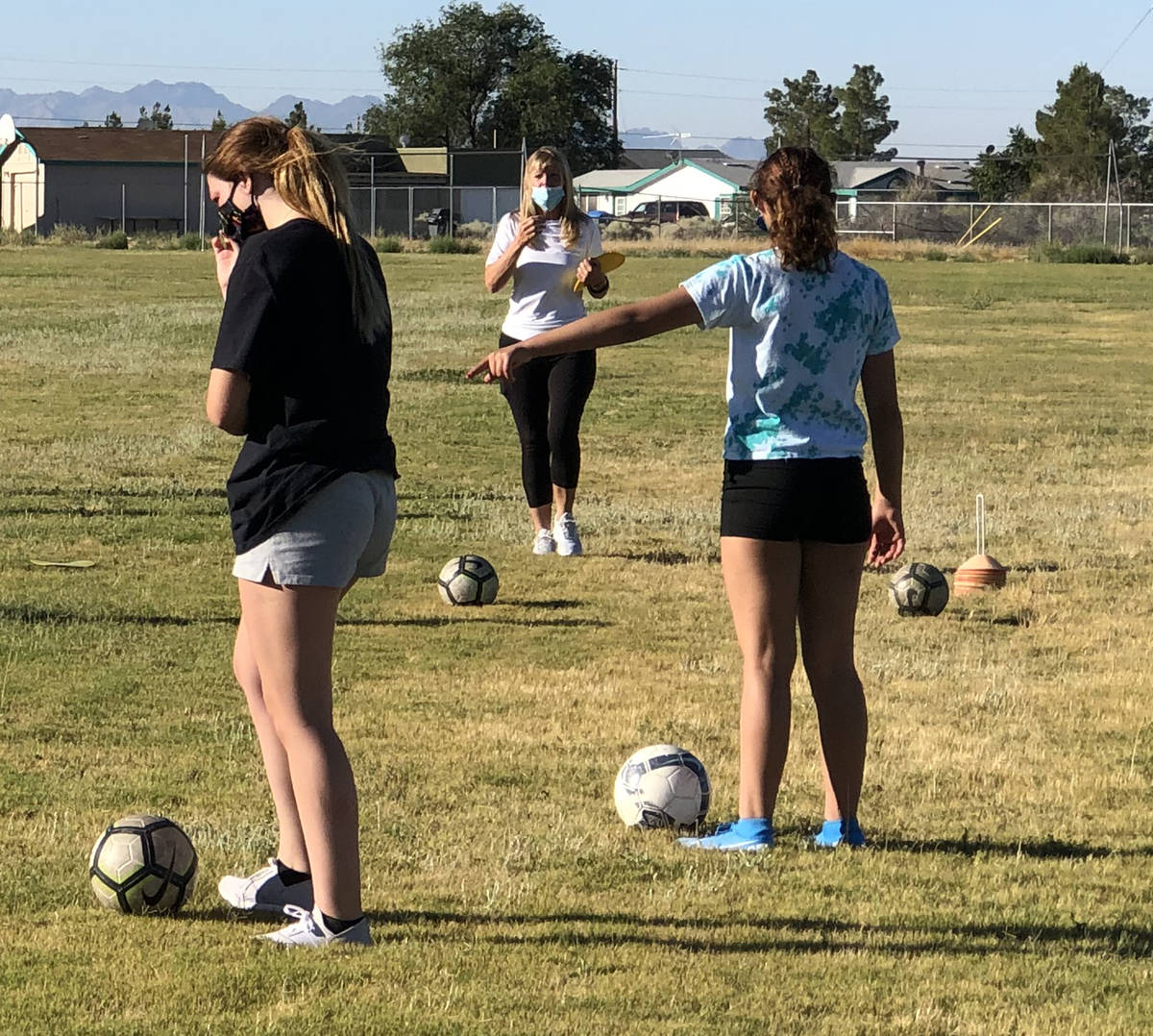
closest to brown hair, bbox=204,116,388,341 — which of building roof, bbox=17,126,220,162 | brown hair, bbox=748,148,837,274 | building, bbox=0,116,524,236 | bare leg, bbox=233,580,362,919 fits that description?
bare leg, bbox=233,580,362,919

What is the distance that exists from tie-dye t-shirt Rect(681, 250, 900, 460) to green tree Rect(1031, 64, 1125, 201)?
88.2 metres

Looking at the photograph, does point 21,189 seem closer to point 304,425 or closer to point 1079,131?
point 1079,131

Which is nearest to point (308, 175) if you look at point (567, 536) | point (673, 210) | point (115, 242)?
point (567, 536)

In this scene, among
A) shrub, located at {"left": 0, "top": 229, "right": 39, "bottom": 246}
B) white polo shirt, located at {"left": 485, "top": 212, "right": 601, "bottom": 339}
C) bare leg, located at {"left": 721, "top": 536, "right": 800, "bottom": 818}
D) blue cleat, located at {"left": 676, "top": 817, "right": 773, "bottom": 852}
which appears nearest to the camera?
bare leg, located at {"left": 721, "top": 536, "right": 800, "bottom": 818}

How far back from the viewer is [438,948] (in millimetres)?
4742

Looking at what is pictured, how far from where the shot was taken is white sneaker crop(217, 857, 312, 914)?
194 inches

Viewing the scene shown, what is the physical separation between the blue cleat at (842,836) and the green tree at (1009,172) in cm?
8668

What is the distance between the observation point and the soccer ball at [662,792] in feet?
19.1

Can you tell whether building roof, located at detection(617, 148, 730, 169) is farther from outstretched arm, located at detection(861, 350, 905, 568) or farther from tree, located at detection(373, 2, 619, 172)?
outstretched arm, located at detection(861, 350, 905, 568)

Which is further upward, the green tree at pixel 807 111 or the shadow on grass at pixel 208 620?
the green tree at pixel 807 111

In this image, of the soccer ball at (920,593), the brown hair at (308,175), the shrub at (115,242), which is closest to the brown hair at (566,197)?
the soccer ball at (920,593)

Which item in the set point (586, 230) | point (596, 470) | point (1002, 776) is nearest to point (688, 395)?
point (596, 470)

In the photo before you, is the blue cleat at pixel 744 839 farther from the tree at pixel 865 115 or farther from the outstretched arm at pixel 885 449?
the tree at pixel 865 115

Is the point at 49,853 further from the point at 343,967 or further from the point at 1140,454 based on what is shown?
the point at 1140,454
